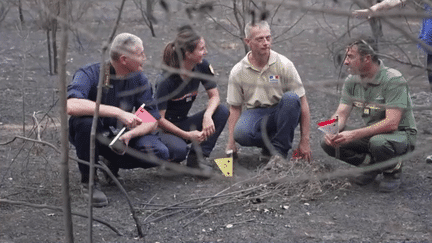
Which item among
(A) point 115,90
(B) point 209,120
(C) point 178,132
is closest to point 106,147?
(A) point 115,90

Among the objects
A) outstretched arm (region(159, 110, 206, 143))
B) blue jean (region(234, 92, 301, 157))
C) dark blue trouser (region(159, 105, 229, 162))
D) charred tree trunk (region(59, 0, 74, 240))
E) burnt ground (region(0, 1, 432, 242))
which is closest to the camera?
charred tree trunk (region(59, 0, 74, 240))

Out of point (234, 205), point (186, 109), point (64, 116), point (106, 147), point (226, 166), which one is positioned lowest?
point (234, 205)

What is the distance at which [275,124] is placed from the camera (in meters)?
5.32

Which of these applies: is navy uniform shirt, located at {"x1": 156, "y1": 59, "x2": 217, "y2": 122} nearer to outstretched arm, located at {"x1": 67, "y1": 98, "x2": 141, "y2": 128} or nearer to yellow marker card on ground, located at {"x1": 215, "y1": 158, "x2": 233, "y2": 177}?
outstretched arm, located at {"x1": 67, "y1": 98, "x2": 141, "y2": 128}

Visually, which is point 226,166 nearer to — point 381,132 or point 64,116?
point 381,132

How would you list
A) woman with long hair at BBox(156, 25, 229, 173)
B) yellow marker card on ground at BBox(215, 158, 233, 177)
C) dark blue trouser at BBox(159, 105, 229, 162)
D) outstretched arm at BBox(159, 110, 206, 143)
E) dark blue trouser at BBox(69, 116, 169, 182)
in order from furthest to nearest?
dark blue trouser at BBox(159, 105, 229, 162)
outstretched arm at BBox(159, 110, 206, 143)
woman with long hair at BBox(156, 25, 229, 173)
yellow marker card on ground at BBox(215, 158, 233, 177)
dark blue trouser at BBox(69, 116, 169, 182)

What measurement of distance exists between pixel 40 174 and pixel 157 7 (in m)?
10.4

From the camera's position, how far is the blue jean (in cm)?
514

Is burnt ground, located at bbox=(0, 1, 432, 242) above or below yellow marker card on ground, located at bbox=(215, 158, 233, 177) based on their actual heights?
below

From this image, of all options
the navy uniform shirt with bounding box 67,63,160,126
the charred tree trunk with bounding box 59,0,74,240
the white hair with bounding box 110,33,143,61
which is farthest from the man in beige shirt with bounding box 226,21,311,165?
the charred tree trunk with bounding box 59,0,74,240

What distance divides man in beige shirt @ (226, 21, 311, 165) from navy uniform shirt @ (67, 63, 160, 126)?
73 centimetres

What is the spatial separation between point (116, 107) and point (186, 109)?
0.78 meters

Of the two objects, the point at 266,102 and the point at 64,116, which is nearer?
the point at 64,116

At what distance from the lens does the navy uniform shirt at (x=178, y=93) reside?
5.04 m
